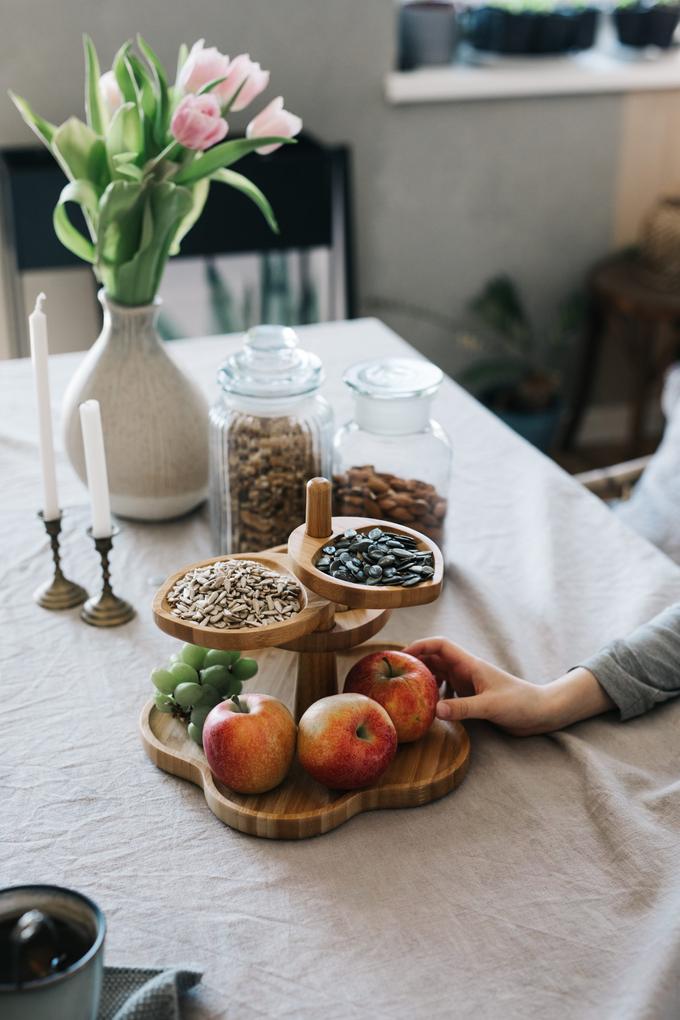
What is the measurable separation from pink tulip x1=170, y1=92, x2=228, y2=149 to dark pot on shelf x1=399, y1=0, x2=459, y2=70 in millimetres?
1964

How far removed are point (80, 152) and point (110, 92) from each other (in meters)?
0.08

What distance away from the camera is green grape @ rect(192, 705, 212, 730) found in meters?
0.98

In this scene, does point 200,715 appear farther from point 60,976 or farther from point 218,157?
point 218,157

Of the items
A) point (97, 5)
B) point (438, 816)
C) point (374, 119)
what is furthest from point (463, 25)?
point (438, 816)

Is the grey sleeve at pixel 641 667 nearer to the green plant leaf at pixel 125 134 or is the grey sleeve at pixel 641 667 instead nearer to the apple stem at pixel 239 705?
the apple stem at pixel 239 705

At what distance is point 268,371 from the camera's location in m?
1.19

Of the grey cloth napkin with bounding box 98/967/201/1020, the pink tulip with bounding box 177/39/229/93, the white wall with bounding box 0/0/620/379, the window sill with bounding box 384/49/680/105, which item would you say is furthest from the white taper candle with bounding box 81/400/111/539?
the window sill with bounding box 384/49/680/105

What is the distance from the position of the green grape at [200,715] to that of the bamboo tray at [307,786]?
0.02m

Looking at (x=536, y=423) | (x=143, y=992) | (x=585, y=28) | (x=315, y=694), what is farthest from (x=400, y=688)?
(x=585, y=28)

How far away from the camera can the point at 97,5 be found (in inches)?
101

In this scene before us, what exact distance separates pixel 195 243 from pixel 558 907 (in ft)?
6.82

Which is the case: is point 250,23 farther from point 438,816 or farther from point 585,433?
point 438,816

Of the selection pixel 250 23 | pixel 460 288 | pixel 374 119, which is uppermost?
pixel 250 23

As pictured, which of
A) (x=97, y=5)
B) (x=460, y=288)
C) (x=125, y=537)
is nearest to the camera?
(x=125, y=537)
